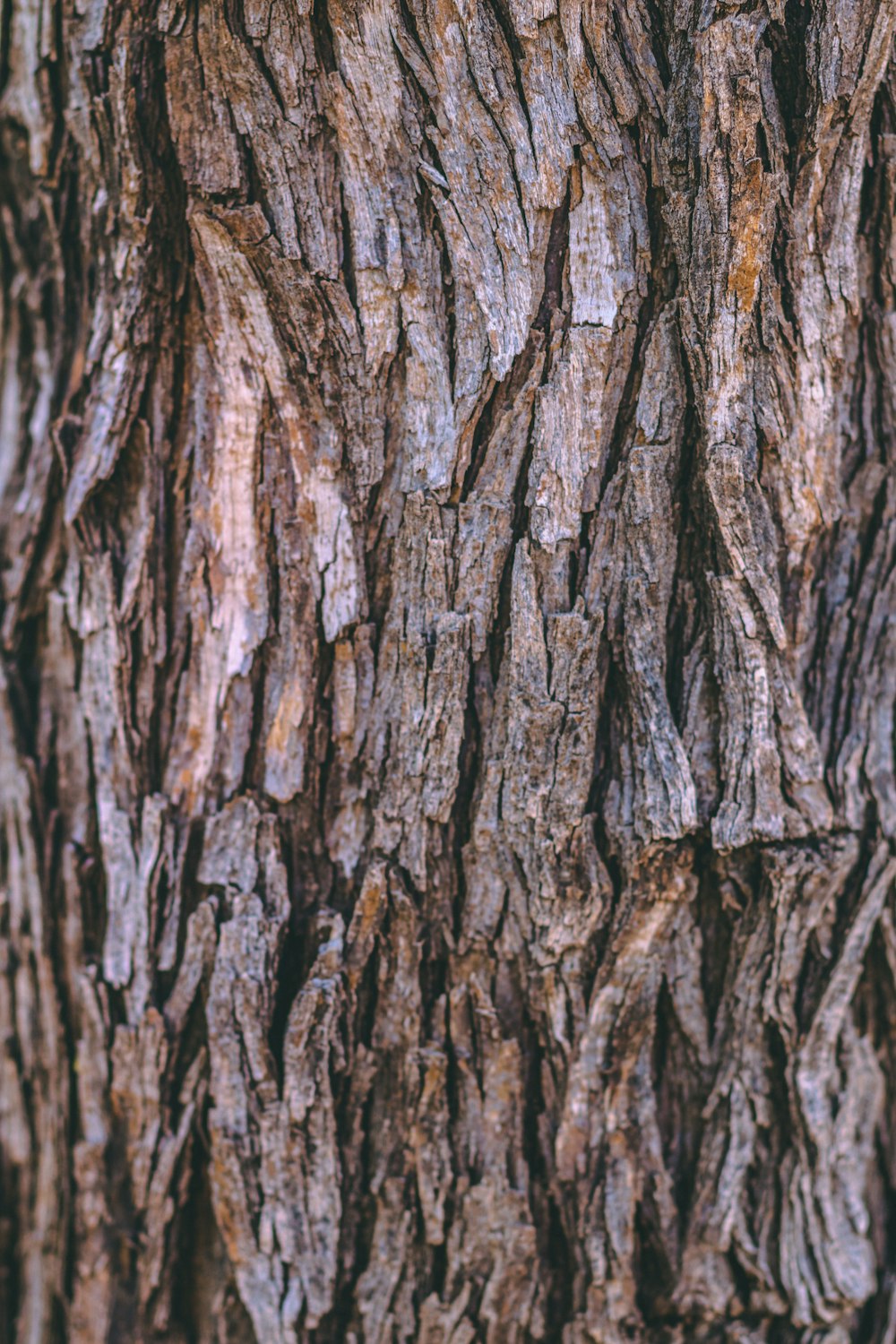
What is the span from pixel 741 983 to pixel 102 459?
113 cm

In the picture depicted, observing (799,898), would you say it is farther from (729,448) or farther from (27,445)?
(27,445)

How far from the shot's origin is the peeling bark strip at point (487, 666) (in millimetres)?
1124

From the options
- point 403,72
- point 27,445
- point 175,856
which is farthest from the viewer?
point 27,445

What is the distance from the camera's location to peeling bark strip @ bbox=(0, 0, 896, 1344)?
3.69 feet

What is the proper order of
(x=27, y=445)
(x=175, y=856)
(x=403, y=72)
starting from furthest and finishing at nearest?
(x=27, y=445) < (x=175, y=856) < (x=403, y=72)

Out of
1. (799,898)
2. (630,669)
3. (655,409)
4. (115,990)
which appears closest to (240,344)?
(655,409)

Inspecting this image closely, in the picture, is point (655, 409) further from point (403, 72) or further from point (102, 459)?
point (102, 459)

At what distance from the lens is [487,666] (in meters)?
1.17

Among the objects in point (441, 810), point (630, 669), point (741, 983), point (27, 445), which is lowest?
point (741, 983)

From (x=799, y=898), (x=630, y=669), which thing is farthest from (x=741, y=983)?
(x=630, y=669)

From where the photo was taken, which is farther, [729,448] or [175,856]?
[175,856]

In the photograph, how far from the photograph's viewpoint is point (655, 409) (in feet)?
3.76

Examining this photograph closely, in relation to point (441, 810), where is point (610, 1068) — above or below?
below

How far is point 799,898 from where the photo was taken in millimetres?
1176
